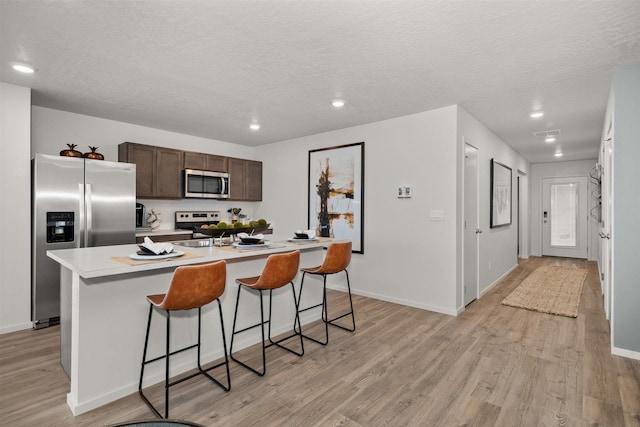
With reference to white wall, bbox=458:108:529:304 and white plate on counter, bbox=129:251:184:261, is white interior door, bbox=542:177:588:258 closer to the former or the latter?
white wall, bbox=458:108:529:304

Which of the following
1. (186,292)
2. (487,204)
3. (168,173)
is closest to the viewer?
(186,292)

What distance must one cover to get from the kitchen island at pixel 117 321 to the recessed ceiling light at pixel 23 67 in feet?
5.78

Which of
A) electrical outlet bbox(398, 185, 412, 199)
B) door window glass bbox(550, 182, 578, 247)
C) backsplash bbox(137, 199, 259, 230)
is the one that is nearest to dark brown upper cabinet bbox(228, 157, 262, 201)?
backsplash bbox(137, 199, 259, 230)

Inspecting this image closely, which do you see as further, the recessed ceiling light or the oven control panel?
the oven control panel

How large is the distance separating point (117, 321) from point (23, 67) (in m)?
2.49

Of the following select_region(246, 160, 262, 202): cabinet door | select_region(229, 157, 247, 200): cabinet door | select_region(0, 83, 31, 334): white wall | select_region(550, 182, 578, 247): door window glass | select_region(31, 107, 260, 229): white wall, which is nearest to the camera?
select_region(0, 83, 31, 334): white wall

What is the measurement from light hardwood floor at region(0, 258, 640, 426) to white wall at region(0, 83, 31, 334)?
11.8 inches

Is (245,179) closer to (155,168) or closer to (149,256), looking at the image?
(155,168)

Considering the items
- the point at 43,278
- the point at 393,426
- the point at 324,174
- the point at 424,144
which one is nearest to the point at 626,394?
the point at 393,426

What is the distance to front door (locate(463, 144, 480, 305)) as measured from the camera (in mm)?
4258

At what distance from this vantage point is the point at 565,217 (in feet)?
27.4

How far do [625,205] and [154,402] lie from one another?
157 inches

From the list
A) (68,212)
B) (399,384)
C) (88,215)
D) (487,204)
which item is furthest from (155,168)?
(487,204)

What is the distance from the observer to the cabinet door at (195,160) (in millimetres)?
5198
